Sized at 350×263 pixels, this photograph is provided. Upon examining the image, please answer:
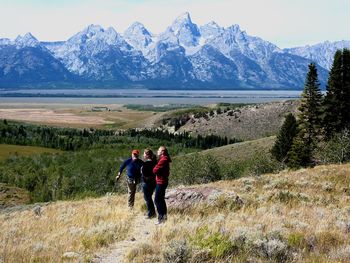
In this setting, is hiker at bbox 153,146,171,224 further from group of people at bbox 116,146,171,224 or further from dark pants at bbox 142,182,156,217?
dark pants at bbox 142,182,156,217

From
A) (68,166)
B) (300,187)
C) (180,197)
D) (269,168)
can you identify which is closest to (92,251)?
(180,197)

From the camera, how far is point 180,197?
18.9 metres

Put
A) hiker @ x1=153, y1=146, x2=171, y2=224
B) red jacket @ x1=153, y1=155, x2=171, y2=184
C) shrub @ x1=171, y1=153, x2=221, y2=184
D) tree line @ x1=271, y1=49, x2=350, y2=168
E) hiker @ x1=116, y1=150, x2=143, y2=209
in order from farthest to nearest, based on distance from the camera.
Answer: shrub @ x1=171, y1=153, x2=221, y2=184 < tree line @ x1=271, y1=49, x2=350, y2=168 < hiker @ x1=116, y1=150, x2=143, y2=209 < red jacket @ x1=153, y1=155, x2=171, y2=184 < hiker @ x1=153, y1=146, x2=171, y2=224

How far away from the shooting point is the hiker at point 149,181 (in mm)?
17594

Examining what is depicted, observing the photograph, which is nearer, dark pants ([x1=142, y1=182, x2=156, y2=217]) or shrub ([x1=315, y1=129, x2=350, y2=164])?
dark pants ([x1=142, y1=182, x2=156, y2=217])

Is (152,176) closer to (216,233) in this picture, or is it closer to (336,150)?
(216,233)

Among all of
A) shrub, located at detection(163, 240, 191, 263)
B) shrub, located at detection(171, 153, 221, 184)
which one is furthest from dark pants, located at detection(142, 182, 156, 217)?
shrub, located at detection(171, 153, 221, 184)

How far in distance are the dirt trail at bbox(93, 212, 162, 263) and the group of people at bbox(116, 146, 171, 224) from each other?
0.56 m

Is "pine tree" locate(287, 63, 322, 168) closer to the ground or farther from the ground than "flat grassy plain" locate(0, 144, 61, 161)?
farther from the ground

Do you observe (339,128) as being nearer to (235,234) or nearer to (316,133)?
(316,133)

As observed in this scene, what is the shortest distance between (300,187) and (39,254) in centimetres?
1817

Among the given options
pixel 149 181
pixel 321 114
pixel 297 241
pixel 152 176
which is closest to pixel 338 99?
pixel 321 114

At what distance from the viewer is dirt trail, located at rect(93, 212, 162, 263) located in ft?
37.8

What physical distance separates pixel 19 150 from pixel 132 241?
175 m
